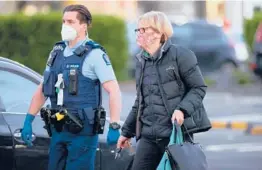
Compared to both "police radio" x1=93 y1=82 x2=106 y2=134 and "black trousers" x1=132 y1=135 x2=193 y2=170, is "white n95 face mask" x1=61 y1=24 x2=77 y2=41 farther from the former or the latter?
"black trousers" x1=132 y1=135 x2=193 y2=170

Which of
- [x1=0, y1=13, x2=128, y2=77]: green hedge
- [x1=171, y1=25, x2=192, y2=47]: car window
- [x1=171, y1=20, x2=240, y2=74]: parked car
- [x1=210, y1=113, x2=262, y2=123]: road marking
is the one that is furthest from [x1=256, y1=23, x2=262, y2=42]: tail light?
[x1=171, y1=25, x2=192, y2=47]: car window

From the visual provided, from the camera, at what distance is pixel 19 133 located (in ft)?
22.5

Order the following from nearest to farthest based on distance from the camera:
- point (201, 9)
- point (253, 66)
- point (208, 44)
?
point (253, 66) → point (208, 44) → point (201, 9)

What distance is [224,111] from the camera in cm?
1742

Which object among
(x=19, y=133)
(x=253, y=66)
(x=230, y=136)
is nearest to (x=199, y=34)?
(x=253, y=66)

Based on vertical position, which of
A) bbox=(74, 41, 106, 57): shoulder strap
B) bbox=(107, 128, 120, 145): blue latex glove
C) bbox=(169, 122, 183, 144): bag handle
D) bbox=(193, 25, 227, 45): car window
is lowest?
bbox=(193, 25, 227, 45): car window

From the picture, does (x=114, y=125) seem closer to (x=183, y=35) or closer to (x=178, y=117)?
(x=178, y=117)

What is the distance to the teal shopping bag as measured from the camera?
599cm

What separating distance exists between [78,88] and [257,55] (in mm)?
14117

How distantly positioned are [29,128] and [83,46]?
2.34 feet

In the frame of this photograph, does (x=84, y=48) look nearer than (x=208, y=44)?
Yes

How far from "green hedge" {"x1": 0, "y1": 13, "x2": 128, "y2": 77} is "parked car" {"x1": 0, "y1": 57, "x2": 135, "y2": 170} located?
14584 millimetres

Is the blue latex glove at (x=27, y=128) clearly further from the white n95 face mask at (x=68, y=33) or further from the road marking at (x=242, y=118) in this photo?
the road marking at (x=242, y=118)

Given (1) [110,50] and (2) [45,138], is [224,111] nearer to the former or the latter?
(1) [110,50]
